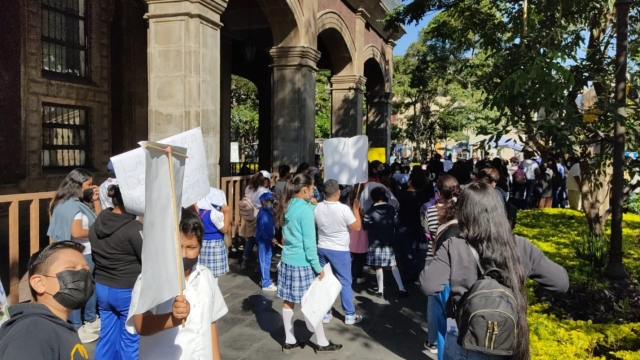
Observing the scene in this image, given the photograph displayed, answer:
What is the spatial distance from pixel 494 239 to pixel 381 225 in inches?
177

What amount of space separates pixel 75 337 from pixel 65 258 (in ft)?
1.13

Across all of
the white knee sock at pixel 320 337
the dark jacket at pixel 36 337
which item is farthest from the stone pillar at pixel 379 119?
the dark jacket at pixel 36 337

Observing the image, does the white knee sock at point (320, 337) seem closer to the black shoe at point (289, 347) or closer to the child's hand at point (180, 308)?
the black shoe at point (289, 347)

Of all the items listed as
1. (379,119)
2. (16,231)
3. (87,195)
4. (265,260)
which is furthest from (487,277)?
(379,119)

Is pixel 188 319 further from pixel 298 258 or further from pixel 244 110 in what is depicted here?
pixel 244 110

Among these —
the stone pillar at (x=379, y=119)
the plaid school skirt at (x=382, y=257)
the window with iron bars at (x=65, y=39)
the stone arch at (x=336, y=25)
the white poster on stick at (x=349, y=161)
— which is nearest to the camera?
the white poster on stick at (x=349, y=161)

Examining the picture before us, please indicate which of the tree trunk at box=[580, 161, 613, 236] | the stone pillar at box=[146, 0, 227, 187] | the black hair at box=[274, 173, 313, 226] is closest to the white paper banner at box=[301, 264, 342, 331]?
the black hair at box=[274, 173, 313, 226]

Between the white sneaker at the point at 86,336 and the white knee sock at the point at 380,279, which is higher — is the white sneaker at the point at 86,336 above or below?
below

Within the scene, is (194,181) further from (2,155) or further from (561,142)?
(2,155)

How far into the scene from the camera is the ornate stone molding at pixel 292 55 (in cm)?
1148

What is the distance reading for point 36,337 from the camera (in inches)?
77.2

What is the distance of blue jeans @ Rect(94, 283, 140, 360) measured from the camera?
12.8 feet

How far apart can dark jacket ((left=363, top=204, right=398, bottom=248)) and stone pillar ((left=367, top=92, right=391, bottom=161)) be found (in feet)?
41.2

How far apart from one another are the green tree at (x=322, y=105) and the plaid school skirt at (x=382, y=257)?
26097mm
